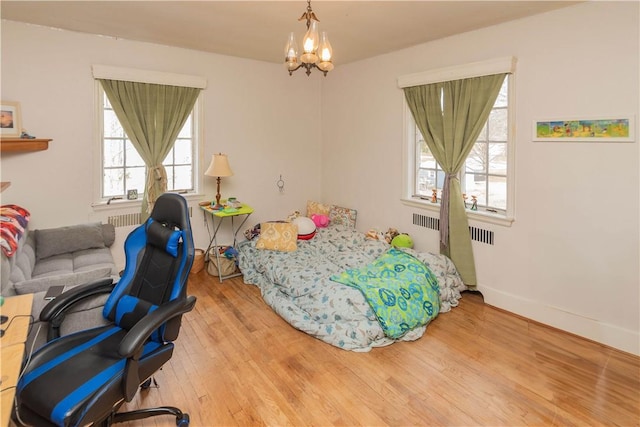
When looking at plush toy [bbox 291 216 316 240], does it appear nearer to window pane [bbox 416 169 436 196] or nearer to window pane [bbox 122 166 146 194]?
window pane [bbox 416 169 436 196]

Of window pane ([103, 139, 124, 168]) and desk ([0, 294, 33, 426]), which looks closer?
desk ([0, 294, 33, 426])

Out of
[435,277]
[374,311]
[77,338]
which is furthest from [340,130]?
[77,338]

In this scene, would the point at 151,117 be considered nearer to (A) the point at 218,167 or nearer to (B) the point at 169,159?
(B) the point at 169,159

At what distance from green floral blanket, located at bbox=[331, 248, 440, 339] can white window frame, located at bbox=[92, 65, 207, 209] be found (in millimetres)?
2349

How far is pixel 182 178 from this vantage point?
15.2 ft

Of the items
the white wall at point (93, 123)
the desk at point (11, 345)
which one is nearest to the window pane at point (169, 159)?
the white wall at point (93, 123)

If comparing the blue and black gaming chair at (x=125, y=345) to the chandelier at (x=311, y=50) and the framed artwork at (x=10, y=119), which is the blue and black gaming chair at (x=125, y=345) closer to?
the chandelier at (x=311, y=50)

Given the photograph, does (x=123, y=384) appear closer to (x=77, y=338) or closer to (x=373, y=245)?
(x=77, y=338)

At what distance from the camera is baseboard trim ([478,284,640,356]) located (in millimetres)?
2857

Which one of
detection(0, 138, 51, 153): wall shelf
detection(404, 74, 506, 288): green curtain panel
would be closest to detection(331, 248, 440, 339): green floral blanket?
detection(404, 74, 506, 288): green curtain panel

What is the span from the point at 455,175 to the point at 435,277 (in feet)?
3.46

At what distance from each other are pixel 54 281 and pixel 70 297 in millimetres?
754

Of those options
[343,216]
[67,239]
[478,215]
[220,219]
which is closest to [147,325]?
[67,239]

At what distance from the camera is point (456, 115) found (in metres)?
3.74
